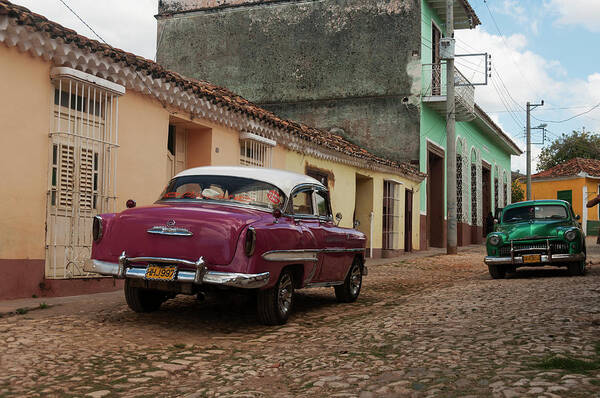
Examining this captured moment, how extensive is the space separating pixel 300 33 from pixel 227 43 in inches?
110

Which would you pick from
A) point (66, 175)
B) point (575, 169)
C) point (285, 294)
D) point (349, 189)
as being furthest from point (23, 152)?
point (575, 169)

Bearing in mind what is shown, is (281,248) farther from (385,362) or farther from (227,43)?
(227,43)

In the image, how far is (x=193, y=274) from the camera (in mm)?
5789

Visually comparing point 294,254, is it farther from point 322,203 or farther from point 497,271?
point 497,271

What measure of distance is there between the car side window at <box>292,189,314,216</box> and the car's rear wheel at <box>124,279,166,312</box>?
1795 millimetres

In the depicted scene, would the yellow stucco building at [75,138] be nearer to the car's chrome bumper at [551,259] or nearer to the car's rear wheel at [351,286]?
the car's rear wheel at [351,286]

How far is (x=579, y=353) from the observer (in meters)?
4.57

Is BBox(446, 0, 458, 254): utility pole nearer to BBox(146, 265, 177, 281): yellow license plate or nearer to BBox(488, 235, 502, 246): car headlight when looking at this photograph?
BBox(488, 235, 502, 246): car headlight

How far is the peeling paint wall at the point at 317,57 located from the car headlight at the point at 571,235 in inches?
424

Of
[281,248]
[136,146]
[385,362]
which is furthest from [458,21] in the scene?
[385,362]

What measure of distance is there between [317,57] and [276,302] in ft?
55.6

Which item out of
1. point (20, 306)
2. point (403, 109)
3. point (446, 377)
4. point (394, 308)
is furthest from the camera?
point (403, 109)

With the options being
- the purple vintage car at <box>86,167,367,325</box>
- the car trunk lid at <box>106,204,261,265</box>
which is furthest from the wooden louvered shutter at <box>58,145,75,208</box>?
the car trunk lid at <box>106,204,261,265</box>

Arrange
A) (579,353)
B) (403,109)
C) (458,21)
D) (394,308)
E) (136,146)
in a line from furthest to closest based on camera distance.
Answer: (458,21)
(403,109)
(136,146)
(394,308)
(579,353)
